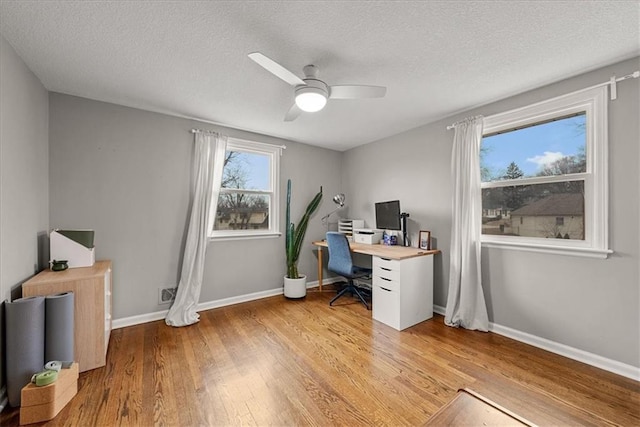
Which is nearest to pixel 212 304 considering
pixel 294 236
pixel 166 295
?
pixel 166 295

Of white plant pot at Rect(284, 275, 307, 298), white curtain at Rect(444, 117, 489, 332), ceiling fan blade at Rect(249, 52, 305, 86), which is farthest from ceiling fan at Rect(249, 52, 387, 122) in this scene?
white plant pot at Rect(284, 275, 307, 298)

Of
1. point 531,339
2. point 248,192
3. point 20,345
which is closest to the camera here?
point 20,345

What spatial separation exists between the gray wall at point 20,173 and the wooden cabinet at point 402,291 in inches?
115

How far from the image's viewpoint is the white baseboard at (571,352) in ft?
6.10

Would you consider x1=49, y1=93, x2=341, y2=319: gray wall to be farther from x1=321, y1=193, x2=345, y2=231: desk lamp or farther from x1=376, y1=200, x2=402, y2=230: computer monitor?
x1=376, y1=200, x2=402, y2=230: computer monitor

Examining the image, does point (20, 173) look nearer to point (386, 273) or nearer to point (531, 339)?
point (386, 273)

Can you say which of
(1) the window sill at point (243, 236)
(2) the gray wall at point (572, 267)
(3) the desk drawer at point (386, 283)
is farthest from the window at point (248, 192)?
(2) the gray wall at point (572, 267)

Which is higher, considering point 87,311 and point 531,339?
point 87,311

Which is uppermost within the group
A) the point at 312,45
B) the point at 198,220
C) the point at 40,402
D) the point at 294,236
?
the point at 312,45

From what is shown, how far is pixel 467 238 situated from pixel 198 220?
116 inches

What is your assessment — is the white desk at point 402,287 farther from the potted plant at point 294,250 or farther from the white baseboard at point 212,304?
the white baseboard at point 212,304

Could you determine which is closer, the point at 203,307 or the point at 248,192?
the point at 203,307

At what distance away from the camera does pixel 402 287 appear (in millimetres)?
2674

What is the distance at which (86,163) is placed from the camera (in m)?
2.51
